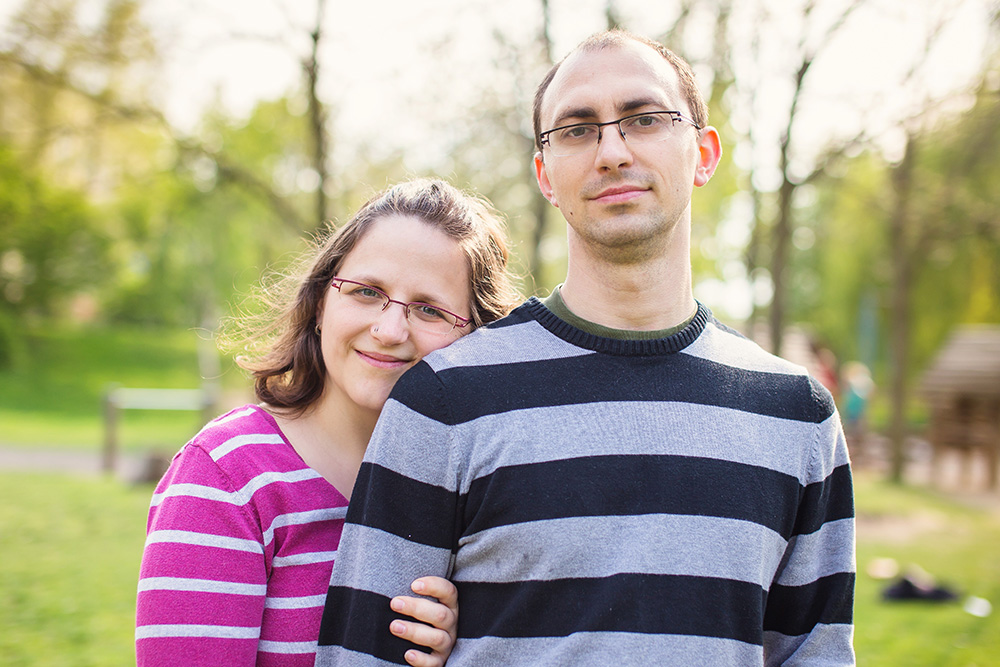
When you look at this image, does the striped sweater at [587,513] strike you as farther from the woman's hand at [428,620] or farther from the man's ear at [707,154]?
the man's ear at [707,154]

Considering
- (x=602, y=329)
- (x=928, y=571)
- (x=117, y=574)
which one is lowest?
(x=928, y=571)

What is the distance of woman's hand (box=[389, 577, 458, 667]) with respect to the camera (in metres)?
1.80

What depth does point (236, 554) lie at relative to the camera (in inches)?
72.7

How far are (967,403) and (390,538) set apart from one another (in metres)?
15.7

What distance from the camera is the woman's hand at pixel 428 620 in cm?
180

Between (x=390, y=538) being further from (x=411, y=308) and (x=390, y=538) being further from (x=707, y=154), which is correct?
(x=707, y=154)

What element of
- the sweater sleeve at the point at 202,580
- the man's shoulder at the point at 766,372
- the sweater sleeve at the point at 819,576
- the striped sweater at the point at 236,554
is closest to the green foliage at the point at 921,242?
the man's shoulder at the point at 766,372

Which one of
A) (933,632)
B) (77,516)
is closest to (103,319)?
(77,516)

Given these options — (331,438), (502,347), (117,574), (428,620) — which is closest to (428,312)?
(502,347)

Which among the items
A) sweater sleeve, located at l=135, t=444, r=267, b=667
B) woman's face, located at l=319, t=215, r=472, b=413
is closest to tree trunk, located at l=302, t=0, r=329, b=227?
woman's face, located at l=319, t=215, r=472, b=413

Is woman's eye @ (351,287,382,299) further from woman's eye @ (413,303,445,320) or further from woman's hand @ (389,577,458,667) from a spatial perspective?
woman's hand @ (389,577,458,667)

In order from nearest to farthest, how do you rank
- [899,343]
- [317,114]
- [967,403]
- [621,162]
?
[621,162] < [317,114] < [899,343] < [967,403]

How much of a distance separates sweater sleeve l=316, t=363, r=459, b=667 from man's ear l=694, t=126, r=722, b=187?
1.01 metres

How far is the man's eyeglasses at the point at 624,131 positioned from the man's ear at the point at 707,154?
171 millimetres
